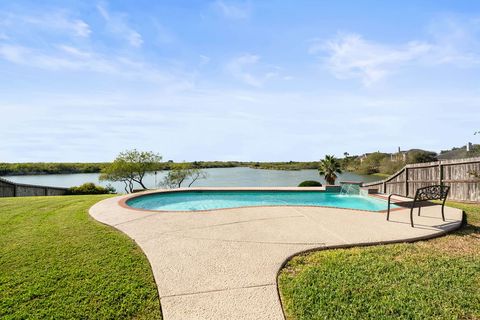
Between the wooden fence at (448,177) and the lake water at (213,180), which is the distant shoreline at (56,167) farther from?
the wooden fence at (448,177)

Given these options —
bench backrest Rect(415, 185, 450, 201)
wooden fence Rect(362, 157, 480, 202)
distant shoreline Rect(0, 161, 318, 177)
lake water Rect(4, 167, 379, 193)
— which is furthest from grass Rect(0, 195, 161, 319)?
distant shoreline Rect(0, 161, 318, 177)

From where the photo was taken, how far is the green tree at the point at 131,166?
24625mm

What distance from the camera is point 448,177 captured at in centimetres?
1009

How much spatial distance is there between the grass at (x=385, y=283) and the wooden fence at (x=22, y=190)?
1930 cm

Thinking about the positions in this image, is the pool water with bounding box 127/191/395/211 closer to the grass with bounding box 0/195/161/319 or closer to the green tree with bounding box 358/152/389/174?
the grass with bounding box 0/195/161/319

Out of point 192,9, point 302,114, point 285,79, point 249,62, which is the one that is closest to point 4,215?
point 192,9

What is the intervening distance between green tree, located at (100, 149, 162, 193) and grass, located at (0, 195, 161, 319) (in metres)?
19.3

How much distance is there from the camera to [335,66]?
10328 mm

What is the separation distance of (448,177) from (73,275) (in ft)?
39.4

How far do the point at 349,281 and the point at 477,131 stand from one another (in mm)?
6799

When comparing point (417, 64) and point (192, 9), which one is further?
point (417, 64)

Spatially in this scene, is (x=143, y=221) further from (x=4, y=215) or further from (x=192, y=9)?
(x=192, y=9)

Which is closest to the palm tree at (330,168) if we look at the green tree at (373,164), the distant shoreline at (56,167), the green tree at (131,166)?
the green tree at (131,166)

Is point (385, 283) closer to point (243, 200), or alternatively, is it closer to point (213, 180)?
point (243, 200)
